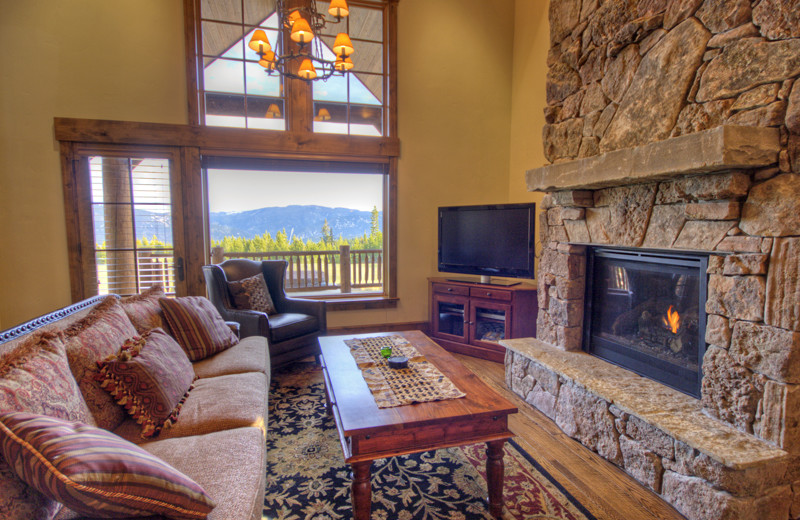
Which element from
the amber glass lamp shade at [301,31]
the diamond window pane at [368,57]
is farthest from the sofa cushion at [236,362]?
the diamond window pane at [368,57]

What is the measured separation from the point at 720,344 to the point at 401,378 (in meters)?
1.49

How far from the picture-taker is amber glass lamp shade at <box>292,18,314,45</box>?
2223mm

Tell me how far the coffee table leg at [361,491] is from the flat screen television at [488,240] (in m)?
2.48

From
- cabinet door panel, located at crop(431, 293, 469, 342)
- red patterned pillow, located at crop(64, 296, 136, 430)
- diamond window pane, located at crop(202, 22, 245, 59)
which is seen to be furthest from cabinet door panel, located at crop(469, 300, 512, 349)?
diamond window pane, located at crop(202, 22, 245, 59)

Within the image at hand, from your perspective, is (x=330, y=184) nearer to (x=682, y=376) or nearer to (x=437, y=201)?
(x=437, y=201)

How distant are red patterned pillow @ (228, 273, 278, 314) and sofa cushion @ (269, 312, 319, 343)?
0.46 ft

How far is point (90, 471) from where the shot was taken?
0.88 metres

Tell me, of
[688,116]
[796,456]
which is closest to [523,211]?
[688,116]

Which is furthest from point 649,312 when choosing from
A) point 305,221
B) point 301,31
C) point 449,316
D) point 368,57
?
point 305,221

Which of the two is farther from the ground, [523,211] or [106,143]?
[106,143]

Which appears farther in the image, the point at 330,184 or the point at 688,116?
the point at 330,184

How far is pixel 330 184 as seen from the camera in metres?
5.91

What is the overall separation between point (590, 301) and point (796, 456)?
1305 mm

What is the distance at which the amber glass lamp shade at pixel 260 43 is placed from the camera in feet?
8.53
